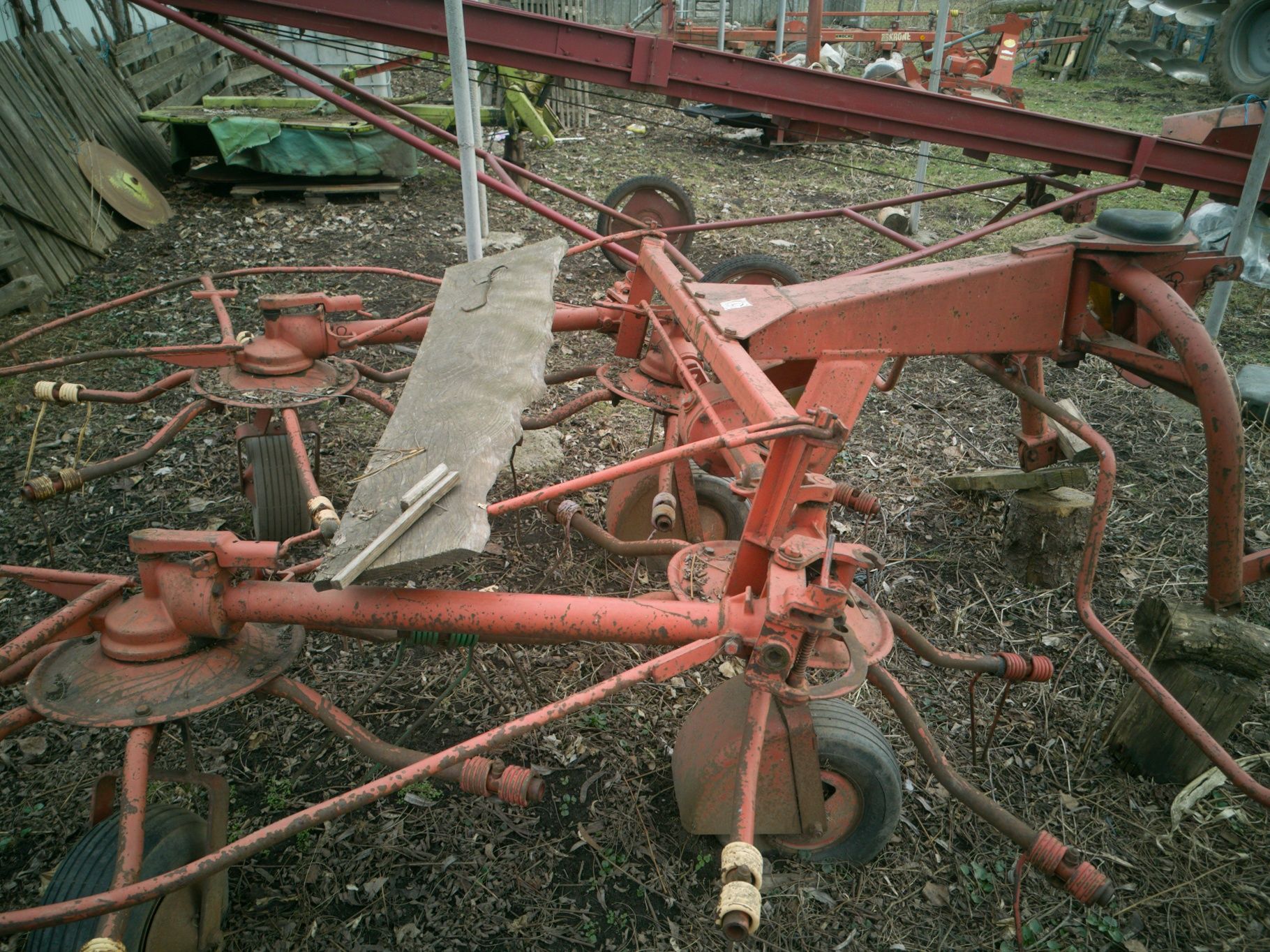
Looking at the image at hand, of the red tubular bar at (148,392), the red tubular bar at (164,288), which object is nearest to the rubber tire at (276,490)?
the red tubular bar at (148,392)

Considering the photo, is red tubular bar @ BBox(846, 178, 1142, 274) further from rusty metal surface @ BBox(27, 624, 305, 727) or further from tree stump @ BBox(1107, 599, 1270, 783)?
rusty metal surface @ BBox(27, 624, 305, 727)

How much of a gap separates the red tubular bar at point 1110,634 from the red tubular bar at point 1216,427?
0.09 meters

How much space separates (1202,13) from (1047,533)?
14320mm

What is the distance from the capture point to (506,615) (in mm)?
2168

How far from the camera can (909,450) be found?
516 centimetres

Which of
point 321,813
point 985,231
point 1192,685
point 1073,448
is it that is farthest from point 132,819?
point 985,231

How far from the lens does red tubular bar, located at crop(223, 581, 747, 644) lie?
7.08 ft

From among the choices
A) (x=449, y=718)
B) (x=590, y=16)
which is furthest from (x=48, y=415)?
(x=590, y=16)

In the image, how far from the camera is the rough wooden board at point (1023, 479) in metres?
4.03

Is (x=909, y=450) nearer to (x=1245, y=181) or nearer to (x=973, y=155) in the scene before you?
(x=973, y=155)

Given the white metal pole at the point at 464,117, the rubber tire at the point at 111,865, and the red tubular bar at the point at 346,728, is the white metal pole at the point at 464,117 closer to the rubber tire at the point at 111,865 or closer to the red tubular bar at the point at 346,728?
the red tubular bar at the point at 346,728

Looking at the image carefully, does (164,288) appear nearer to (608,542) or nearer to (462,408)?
(462,408)

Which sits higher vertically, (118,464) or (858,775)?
(118,464)

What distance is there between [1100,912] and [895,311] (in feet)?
6.95
